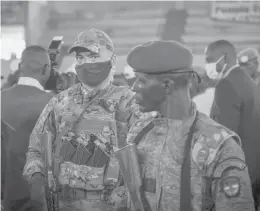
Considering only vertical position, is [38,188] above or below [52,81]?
below

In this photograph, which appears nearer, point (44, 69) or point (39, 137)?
point (39, 137)

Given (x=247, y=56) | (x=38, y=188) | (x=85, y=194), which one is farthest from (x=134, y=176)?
(x=247, y=56)

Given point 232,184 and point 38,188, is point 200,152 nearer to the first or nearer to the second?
point 232,184

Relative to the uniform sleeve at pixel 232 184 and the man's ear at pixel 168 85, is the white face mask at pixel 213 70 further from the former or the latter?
the uniform sleeve at pixel 232 184

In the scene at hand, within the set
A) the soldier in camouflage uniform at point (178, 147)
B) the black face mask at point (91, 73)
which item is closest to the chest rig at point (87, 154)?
the black face mask at point (91, 73)

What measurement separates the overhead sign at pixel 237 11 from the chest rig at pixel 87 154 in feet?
18.2

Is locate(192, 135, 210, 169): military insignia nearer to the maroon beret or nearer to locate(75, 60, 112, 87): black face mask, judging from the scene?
the maroon beret

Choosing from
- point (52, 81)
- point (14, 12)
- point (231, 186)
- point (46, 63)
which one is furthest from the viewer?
point (14, 12)

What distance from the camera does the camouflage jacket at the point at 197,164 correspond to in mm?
1158

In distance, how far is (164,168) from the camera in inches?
51.8

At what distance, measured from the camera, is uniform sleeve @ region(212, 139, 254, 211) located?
3.77 feet

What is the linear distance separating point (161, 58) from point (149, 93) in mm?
134

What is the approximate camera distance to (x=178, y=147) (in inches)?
50.9

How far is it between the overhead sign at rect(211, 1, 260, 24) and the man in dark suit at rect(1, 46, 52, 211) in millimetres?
5170
